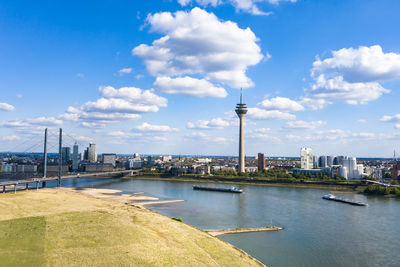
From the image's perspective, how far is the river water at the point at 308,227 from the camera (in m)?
24.3

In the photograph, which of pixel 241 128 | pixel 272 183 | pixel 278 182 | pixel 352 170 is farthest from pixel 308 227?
pixel 241 128

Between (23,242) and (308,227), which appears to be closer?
(23,242)

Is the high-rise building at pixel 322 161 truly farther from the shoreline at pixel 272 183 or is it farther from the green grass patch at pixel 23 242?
the green grass patch at pixel 23 242

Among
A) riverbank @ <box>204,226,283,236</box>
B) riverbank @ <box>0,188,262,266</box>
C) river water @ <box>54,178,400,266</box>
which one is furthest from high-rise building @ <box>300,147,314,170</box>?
riverbank @ <box>0,188,262,266</box>

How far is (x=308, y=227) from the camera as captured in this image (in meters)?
34.0

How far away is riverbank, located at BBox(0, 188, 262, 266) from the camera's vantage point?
665 inches

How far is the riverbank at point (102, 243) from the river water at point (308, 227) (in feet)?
17.1

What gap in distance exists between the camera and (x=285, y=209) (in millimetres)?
45250

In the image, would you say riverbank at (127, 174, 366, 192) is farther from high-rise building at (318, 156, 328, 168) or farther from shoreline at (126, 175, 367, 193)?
high-rise building at (318, 156, 328, 168)

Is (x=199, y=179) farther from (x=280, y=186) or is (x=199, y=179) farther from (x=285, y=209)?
(x=285, y=209)

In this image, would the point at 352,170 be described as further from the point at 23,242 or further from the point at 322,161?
the point at 23,242

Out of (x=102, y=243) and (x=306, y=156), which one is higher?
(x=306, y=156)

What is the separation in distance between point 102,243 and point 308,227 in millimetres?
24888

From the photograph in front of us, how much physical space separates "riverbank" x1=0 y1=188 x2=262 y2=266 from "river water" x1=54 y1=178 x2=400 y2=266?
A: 5.20 m
